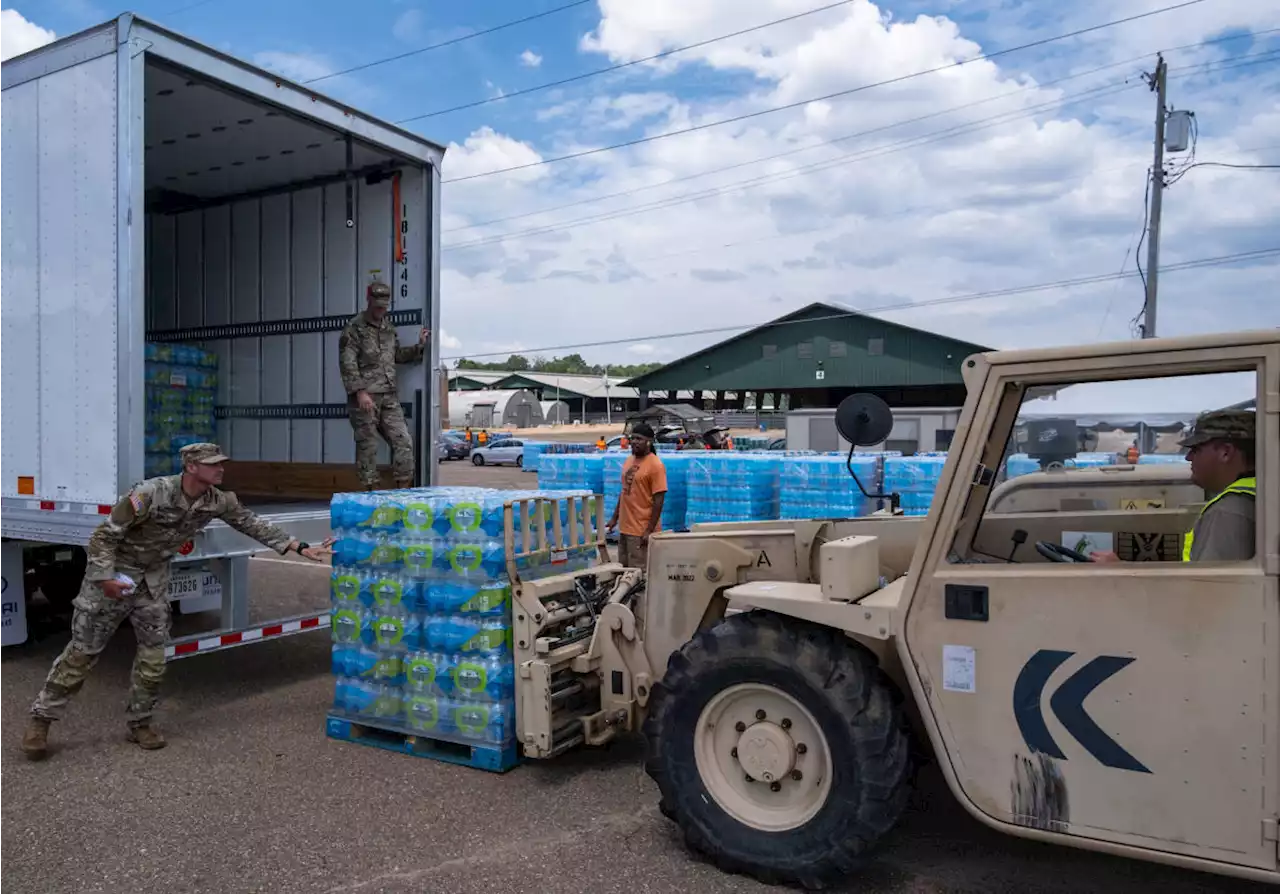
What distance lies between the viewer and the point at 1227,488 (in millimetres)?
3369

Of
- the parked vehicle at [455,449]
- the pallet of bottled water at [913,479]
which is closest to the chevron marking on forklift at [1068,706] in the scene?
the pallet of bottled water at [913,479]

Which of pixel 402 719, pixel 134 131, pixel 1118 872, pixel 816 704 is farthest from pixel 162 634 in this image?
pixel 1118 872

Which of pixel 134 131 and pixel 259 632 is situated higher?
pixel 134 131

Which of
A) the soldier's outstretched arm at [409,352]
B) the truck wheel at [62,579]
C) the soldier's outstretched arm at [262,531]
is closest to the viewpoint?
the soldier's outstretched arm at [262,531]

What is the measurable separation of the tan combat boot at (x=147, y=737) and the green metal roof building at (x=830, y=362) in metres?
31.5

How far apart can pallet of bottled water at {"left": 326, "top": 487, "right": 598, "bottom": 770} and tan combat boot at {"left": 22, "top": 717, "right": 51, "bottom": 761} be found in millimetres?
1521

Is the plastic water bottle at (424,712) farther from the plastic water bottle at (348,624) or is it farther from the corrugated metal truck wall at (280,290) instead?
the corrugated metal truck wall at (280,290)

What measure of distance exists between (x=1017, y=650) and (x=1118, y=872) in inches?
53.4

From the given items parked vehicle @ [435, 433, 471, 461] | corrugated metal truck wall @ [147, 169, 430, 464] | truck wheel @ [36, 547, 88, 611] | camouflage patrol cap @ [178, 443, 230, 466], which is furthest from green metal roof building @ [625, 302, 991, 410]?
camouflage patrol cap @ [178, 443, 230, 466]

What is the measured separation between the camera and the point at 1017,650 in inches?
131

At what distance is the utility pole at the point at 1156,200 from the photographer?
19.3 metres

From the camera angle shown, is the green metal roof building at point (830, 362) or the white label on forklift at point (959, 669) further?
the green metal roof building at point (830, 362)

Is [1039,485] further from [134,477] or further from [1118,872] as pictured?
[134,477]

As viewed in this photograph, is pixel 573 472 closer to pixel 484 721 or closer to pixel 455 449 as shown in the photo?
pixel 484 721
